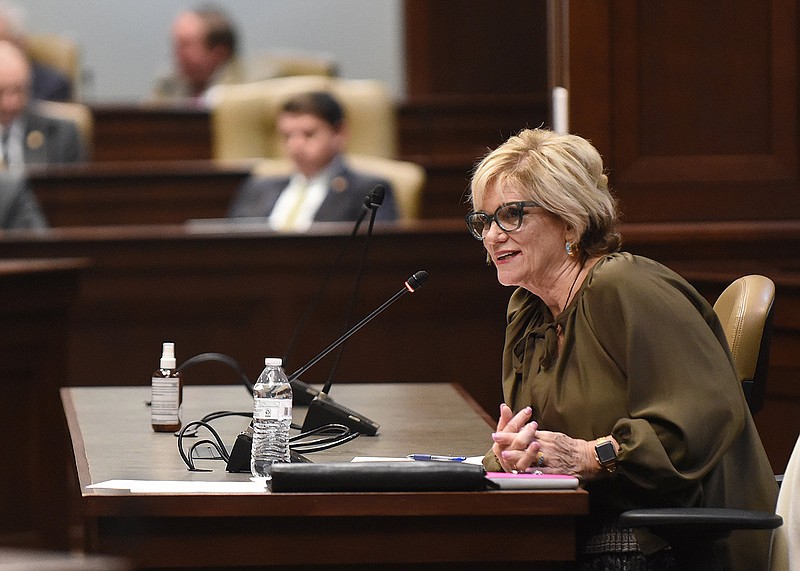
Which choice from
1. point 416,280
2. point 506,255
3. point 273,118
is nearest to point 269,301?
point 273,118

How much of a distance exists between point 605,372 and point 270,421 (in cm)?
58

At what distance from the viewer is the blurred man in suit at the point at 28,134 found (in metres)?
6.86

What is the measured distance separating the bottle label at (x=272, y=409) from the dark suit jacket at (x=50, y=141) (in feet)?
16.3

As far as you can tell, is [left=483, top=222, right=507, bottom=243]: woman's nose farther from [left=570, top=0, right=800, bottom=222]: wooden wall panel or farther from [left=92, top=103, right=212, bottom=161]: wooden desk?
[left=92, top=103, right=212, bottom=161]: wooden desk

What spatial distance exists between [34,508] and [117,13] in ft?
21.9

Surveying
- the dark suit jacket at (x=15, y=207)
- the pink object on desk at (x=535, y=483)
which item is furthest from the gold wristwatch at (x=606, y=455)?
the dark suit jacket at (x=15, y=207)

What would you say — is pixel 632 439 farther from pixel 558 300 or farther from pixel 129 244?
pixel 129 244

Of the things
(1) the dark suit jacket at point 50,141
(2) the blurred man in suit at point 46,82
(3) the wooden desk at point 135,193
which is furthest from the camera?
(2) the blurred man in suit at point 46,82

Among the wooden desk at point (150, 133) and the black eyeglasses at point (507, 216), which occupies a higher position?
the black eyeglasses at point (507, 216)

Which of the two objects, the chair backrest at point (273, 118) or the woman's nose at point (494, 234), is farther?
the chair backrest at point (273, 118)

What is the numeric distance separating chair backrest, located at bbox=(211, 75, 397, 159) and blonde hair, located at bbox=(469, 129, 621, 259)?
4150 mm

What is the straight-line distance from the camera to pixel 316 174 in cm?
596

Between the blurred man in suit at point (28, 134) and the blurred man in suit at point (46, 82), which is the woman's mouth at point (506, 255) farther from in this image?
the blurred man in suit at point (46, 82)

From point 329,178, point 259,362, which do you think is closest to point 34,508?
point 259,362
